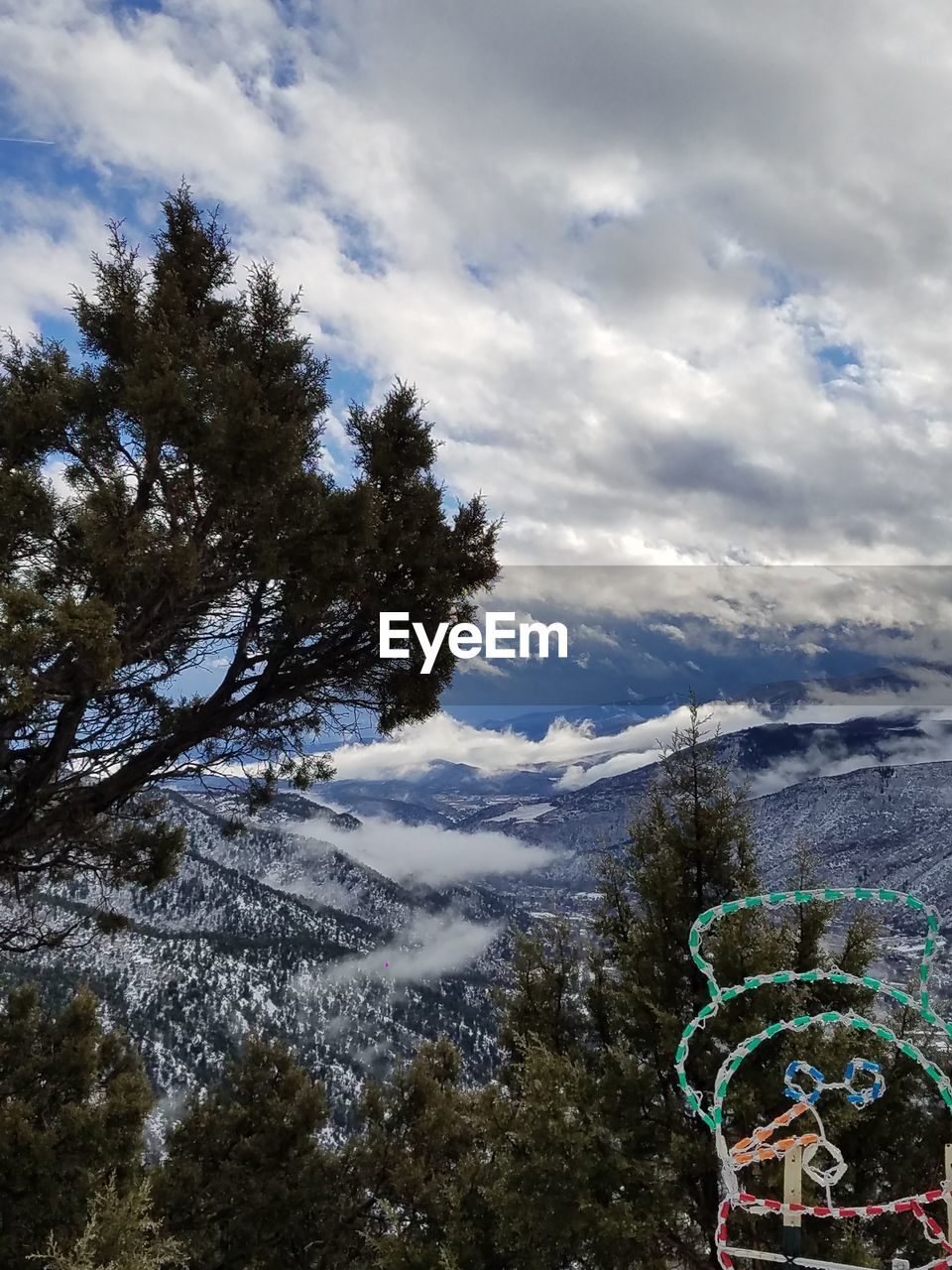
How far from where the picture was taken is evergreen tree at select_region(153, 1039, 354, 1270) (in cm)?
1548

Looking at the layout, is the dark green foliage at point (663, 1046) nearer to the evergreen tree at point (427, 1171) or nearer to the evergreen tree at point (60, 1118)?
the evergreen tree at point (427, 1171)

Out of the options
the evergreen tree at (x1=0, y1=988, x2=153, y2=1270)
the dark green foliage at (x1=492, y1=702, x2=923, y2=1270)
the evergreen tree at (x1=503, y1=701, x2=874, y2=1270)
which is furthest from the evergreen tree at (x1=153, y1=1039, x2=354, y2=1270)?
the dark green foliage at (x1=492, y1=702, x2=923, y2=1270)

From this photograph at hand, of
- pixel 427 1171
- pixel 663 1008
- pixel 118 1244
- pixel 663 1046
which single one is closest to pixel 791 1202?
pixel 118 1244

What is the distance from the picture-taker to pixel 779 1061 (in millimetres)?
9336

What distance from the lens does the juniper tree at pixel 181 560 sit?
7941mm

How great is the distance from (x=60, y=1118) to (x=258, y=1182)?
6.43 metres

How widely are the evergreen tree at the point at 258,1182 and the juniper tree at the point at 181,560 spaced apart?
805 cm

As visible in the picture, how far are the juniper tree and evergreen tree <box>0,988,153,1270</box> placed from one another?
2.91 metres

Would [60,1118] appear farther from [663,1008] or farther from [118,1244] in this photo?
[663,1008]

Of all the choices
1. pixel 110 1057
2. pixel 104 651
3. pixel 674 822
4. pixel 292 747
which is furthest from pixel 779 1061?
pixel 110 1057

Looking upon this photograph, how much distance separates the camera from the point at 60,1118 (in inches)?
470

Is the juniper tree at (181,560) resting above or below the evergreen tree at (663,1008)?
above

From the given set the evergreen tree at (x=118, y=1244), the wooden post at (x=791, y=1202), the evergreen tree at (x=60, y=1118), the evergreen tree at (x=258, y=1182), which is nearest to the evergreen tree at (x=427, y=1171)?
the evergreen tree at (x=258, y=1182)

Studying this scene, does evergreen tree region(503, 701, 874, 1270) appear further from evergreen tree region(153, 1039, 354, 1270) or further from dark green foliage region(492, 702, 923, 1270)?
evergreen tree region(153, 1039, 354, 1270)
